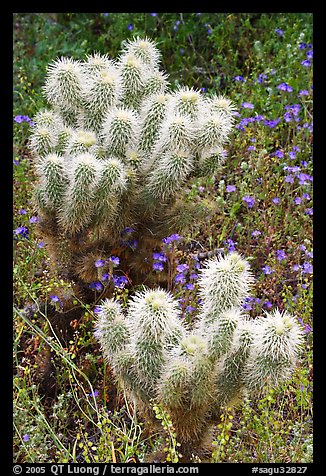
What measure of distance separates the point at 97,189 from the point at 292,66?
9.80ft

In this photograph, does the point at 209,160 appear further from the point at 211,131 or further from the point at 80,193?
the point at 80,193

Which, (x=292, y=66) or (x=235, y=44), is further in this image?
(x=235, y=44)

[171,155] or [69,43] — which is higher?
[69,43]

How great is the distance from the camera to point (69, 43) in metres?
6.71

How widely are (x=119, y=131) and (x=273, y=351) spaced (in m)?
1.61

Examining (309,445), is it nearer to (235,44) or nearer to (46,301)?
(46,301)

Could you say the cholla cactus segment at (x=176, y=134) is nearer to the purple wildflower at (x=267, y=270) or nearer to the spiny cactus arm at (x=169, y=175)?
the spiny cactus arm at (x=169, y=175)

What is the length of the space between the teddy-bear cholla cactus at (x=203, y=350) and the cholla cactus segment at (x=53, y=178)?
92 centimetres

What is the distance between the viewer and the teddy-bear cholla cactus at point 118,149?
3.89 metres

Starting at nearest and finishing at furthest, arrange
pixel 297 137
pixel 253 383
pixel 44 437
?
pixel 253 383 → pixel 44 437 → pixel 297 137

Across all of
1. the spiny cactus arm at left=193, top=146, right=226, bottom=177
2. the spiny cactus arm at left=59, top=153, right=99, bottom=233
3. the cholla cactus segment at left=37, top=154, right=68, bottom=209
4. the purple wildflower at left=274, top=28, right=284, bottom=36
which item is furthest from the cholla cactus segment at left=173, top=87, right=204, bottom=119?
the purple wildflower at left=274, top=28, right=284, bottom=36

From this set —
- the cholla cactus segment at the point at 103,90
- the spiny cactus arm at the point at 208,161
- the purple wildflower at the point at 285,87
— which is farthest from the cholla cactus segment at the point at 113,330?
the purple wildflower at the point at 285,87

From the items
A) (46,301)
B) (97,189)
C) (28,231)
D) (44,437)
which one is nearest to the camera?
(44,437)
